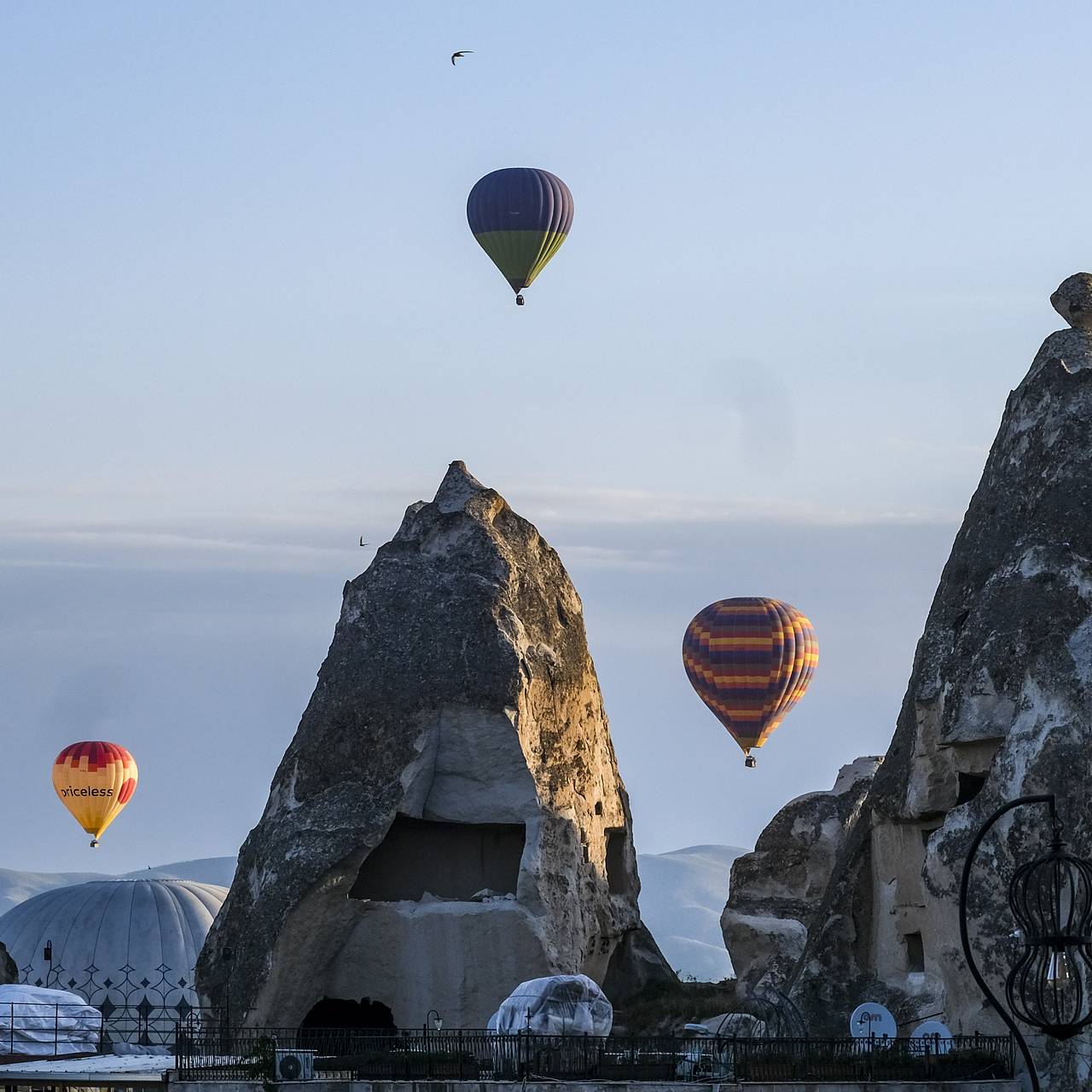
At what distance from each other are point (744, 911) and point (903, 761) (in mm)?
10582

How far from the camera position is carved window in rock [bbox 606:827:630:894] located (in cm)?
5097

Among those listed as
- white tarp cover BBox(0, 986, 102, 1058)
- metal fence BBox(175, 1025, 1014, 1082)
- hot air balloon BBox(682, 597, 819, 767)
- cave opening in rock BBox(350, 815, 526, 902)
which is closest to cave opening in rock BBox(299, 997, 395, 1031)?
cave opening in rock BBox(350, 815, 526, 902)

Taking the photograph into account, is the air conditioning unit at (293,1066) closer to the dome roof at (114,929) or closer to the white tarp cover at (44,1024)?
the white tarp cover at (44,1024)

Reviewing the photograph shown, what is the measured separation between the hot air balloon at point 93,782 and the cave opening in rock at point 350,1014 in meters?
35.1

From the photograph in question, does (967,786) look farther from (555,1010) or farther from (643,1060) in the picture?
(643,1060)

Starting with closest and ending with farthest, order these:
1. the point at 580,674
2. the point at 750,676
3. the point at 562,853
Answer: the point at 562,853, the point at 580,674, the point at 750,676

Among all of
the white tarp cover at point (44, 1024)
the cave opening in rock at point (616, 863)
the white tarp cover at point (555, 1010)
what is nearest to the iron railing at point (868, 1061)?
the white tarp cover at point (555, 1010)

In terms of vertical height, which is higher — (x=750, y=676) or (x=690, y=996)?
(x=750, y=676)

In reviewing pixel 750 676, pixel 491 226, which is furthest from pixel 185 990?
pixel 491 226

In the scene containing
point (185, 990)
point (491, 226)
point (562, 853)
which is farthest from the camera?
point (185, 990)

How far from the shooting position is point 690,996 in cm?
4862

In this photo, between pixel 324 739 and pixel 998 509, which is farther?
pixel 324 739

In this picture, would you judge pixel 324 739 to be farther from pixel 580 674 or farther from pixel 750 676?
pixel 750 676

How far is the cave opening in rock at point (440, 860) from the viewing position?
48688 mm
